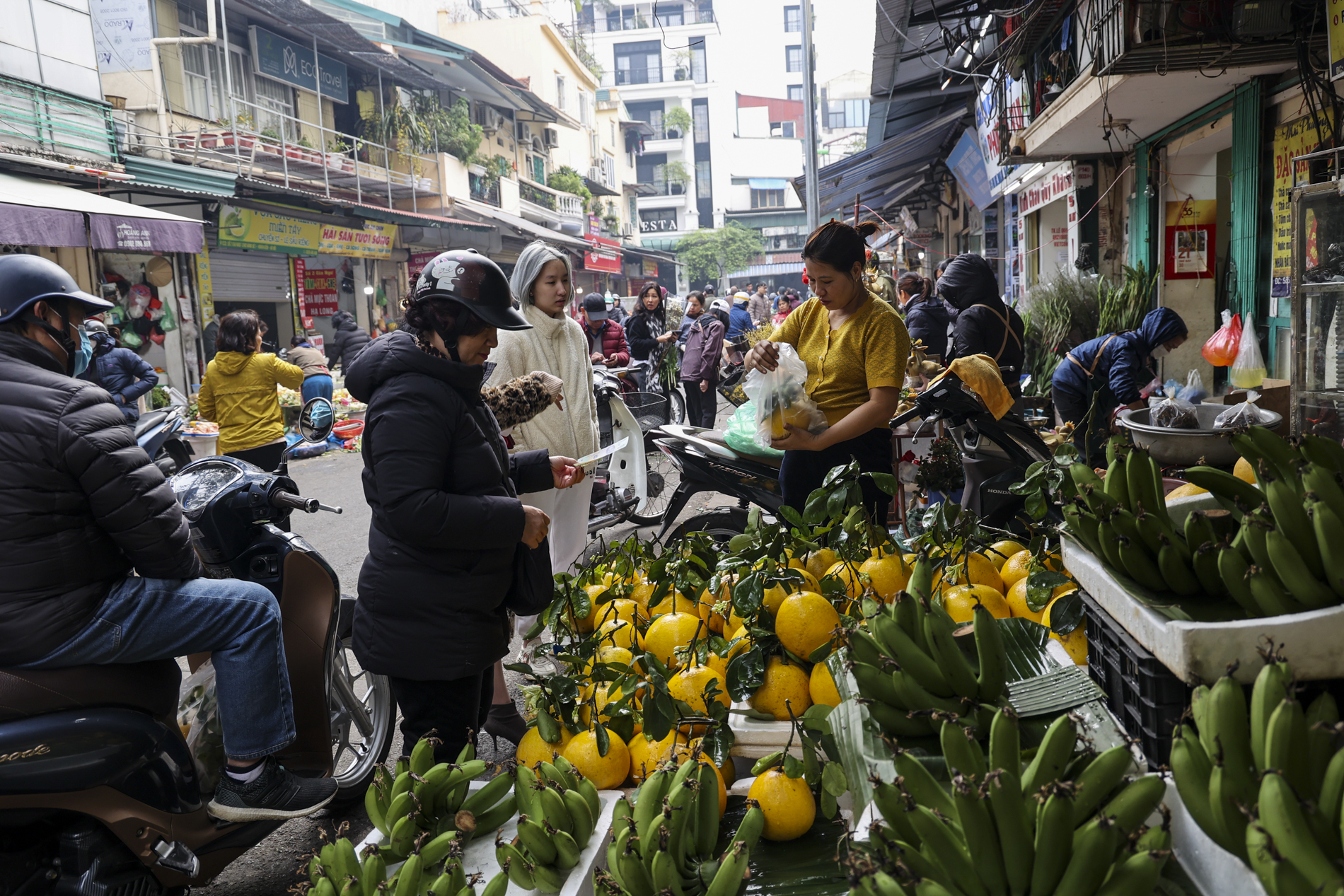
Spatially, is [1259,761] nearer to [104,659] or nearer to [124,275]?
[104,659]

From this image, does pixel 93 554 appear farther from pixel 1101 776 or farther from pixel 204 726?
pixel 1101 776

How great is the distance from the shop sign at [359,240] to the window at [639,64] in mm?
62502

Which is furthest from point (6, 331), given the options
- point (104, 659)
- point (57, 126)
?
point (57, 126)

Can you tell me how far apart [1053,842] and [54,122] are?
15238 mm

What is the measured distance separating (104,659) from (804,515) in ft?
6.32

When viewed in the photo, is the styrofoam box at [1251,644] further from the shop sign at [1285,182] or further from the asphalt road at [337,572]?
the shop sign at [1285,182]

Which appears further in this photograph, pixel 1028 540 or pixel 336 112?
pixel 336 112

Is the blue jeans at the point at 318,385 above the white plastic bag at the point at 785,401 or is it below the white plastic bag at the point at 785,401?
below

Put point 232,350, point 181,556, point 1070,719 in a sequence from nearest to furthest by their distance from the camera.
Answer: point 1070,719 → point 181,556 → point 232,350

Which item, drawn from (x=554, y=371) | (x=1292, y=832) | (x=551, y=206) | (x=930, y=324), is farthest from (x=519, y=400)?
(x=551, y=206)

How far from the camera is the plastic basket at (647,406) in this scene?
696 cm

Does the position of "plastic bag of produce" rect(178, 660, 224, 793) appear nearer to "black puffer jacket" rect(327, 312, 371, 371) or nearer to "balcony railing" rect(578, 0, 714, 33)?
"black puffer jacket" rect(327, 312, 371, 371)

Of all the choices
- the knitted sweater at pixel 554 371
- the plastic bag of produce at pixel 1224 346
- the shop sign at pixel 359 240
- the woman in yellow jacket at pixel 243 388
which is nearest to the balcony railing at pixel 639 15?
the shop sign at pixel 359 240

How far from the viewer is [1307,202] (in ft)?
13.4
